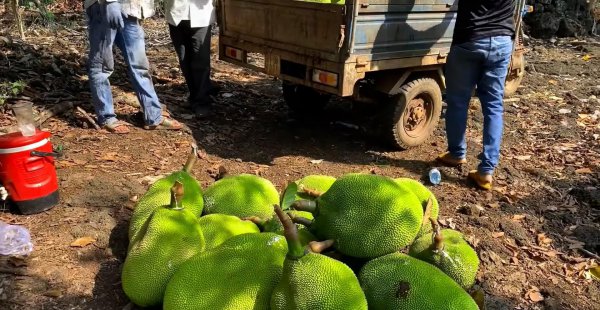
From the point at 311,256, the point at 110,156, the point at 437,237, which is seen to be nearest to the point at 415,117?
the point at 110,156

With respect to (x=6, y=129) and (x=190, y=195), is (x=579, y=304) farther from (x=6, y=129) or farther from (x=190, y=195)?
(x=6, y=129)

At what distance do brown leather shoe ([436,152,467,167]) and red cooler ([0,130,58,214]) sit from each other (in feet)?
11.7

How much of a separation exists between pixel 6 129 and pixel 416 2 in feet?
13.9

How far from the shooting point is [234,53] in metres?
6.04

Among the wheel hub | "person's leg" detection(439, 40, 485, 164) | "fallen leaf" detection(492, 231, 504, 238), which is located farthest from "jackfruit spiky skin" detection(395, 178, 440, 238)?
the wheel hub

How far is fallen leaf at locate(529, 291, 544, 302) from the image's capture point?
10.6 ft

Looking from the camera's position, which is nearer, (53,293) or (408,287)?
(408,287)

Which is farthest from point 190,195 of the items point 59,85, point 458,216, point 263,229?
point 59,85

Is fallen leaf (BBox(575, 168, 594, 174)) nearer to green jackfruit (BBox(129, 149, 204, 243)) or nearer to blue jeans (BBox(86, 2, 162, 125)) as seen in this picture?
green jackfruit (BBox(129, 149, 204, 243))

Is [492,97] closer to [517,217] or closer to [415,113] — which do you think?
[415,113]

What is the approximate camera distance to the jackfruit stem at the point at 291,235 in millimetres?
1938

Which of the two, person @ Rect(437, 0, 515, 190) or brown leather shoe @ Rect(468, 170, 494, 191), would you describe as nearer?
person @ Rect(437, 0, 515, 190)

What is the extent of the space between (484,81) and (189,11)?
3251mm

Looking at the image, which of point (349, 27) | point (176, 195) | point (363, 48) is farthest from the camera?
point (363, 48)
